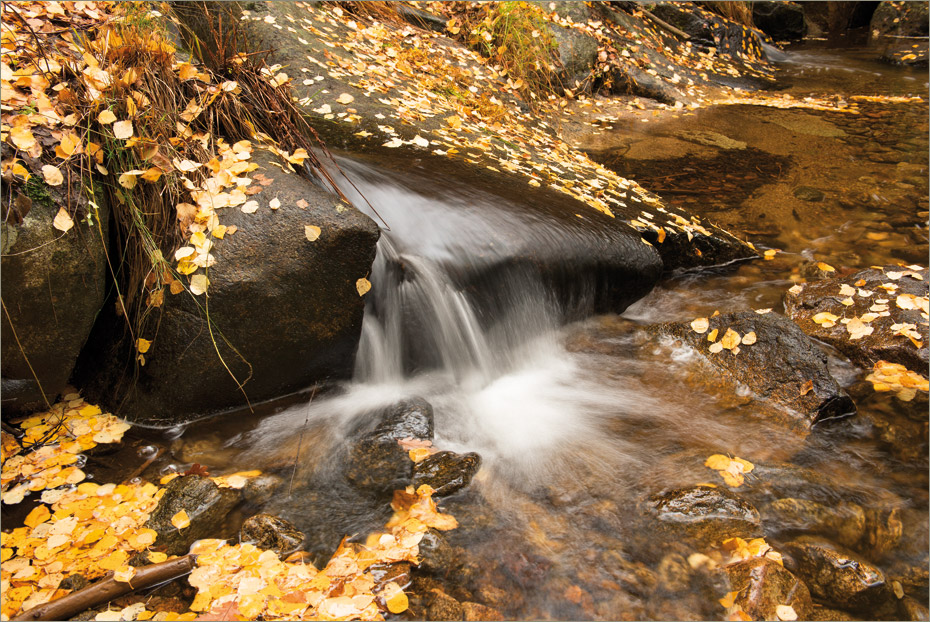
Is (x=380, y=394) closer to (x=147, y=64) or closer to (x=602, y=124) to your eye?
(x=147, y=64)

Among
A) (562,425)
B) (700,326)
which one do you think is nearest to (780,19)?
(700,326)

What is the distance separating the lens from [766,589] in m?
2.27

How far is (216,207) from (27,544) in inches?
68.6

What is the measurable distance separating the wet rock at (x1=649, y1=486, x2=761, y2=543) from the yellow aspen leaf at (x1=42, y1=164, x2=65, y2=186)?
10.6ft

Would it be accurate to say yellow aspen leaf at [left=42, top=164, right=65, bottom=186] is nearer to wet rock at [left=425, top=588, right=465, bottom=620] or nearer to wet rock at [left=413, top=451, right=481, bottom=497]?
wet rock at [left=413, top=451, right=481, bottom=497]

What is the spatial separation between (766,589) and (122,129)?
360 centimetres

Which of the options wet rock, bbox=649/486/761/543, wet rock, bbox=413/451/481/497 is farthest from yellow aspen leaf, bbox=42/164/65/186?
wet rock, bbox=649/486/761/543

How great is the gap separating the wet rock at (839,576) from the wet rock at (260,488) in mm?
2332

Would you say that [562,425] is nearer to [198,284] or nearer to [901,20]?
[198,284]

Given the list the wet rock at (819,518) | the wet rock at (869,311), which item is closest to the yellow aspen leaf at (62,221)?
A: the wet rock at (819,518)

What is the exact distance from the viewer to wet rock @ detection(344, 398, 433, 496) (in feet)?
9.17

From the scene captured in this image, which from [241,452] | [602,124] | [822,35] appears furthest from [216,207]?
[822,35]

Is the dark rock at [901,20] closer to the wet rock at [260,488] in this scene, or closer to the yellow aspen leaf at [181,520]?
the wet rock at [260,488]

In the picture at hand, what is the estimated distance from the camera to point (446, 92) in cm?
693
